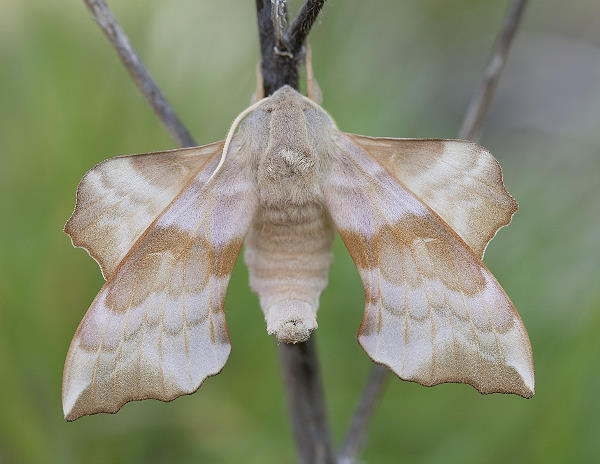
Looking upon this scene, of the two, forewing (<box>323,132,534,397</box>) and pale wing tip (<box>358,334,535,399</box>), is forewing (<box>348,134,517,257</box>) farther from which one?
pale wing tip (<box>358,334,535,399</box>)

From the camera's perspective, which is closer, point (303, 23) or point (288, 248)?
point (303, 23)

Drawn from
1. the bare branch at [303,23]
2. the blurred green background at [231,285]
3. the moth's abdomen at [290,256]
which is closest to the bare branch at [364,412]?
the moth's abdomen at [290,256]

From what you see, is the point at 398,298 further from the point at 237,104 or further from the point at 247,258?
the point at 237,104

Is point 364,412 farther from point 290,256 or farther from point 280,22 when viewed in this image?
point 280,22

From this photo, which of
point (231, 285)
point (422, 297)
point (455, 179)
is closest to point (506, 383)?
point (422, 297)

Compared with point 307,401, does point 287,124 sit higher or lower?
higher

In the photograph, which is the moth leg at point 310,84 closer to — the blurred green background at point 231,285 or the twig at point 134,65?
the twig at point 134,65
